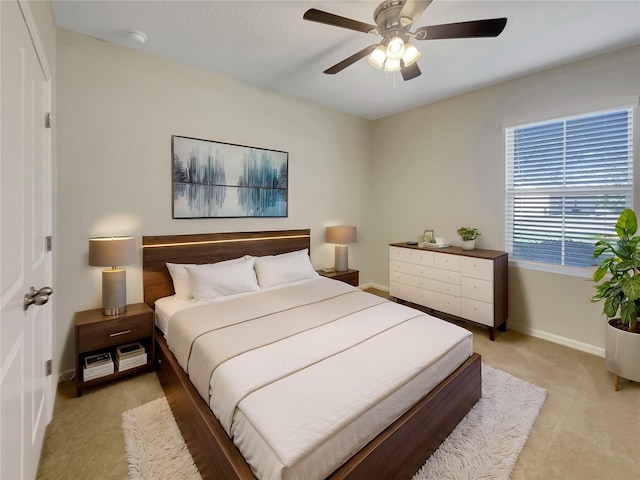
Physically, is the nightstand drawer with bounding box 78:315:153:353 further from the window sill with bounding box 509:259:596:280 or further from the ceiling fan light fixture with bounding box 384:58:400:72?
the window sill with bounding box 509:259:596:280

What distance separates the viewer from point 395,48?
1819mm

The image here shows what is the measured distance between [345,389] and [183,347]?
3.98 feet

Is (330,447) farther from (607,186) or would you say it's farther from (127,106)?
(607,186)

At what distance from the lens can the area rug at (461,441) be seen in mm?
1592

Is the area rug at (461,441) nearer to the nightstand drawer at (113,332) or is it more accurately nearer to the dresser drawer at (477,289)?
the nightstand drawer at (113,332)

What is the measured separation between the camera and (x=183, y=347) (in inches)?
79.3

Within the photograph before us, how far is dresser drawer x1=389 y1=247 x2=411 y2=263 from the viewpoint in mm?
3957

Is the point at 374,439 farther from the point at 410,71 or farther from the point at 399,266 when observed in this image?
the point at 399,266

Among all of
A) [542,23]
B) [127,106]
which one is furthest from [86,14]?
[542,23]

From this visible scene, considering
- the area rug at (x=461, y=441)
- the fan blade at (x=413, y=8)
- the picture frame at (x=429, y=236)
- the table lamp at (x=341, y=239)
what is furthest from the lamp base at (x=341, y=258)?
the fan blade at (x=413, y=8)

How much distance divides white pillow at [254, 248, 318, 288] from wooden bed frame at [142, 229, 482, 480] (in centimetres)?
101

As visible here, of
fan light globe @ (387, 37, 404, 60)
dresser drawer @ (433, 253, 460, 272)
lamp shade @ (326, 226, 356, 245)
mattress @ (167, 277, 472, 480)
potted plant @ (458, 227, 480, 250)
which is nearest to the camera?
mattress @ (167, 277, 472, 480)

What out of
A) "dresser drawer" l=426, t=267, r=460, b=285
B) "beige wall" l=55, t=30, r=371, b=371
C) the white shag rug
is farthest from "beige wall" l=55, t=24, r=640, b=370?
the white shag rug

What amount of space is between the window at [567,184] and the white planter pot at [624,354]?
2.73 feet
